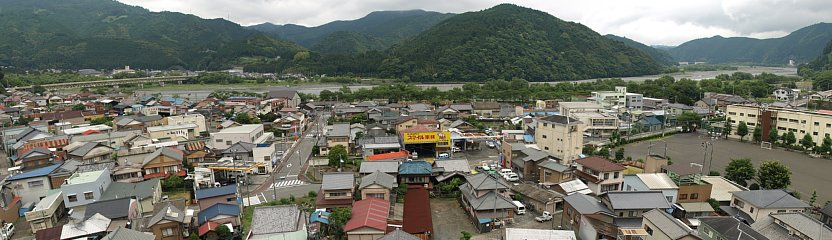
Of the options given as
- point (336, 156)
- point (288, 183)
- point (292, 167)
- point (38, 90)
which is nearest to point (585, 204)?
point (336, 156)

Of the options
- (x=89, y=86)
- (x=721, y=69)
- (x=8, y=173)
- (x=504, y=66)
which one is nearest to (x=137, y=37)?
(x=89, y=86)

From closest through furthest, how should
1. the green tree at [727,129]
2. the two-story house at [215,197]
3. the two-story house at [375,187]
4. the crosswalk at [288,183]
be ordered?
the two-story house at [215,197], the two-story house at [375,187], the crosswalk at [288,183], the green tree at [727,129]

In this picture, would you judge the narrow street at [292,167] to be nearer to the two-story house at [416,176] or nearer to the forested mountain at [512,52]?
the two-story house at [416,176]

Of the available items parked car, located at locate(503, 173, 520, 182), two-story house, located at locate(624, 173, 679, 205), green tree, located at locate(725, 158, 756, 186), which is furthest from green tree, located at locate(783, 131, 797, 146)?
parked car, located at locate(503, 173, 520, 182)

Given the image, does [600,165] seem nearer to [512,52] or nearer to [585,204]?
[585,204]

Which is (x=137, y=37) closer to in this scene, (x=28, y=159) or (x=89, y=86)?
(x=89, y=86)

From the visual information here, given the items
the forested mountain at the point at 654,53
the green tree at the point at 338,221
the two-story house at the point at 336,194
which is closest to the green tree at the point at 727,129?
the two-story house at the point at 336,194
